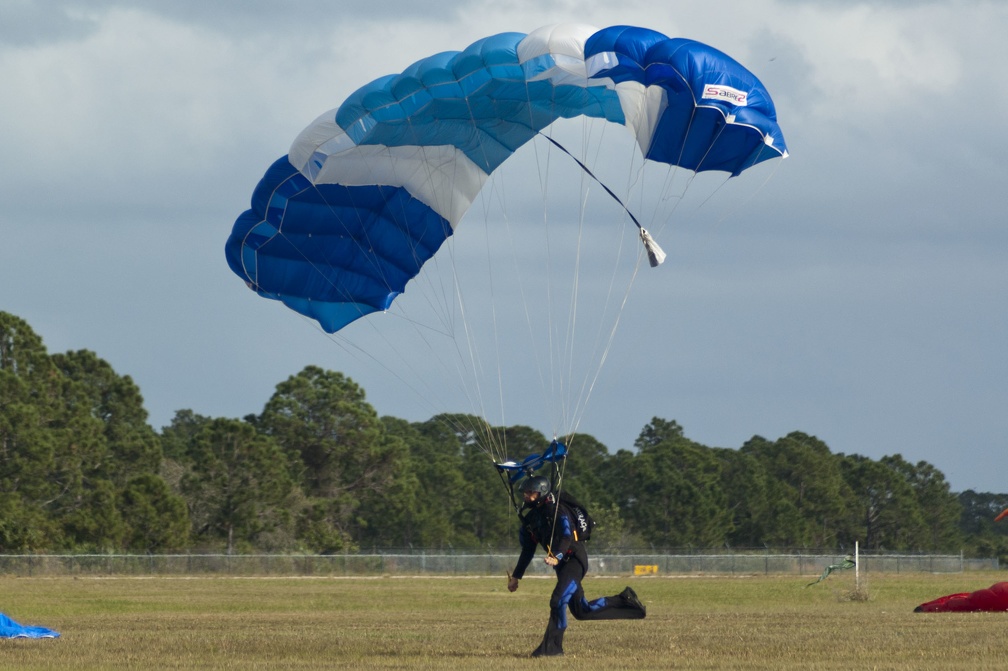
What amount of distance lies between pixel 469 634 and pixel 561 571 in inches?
122

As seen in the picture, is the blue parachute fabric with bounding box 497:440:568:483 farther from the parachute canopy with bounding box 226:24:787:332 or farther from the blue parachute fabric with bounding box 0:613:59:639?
the blue parachute fabric with bounding box 0:613:59:639

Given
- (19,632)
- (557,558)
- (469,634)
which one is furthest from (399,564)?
(557,558)

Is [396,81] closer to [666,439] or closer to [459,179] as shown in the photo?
[459,179]

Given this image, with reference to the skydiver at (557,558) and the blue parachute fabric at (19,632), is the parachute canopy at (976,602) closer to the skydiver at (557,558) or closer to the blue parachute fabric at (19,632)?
the skydiver at (557,558)

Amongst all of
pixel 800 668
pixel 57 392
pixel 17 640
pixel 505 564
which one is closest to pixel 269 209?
pixel 17 640

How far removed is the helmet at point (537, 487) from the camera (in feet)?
42.4

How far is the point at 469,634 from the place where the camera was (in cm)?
1582

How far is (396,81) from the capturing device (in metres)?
15.5

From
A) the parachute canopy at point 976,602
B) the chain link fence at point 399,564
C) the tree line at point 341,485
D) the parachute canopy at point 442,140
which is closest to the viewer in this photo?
the parachute canopy at point 442,140

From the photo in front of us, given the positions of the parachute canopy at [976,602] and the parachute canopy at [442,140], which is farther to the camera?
the parachute canopy at [976,602]

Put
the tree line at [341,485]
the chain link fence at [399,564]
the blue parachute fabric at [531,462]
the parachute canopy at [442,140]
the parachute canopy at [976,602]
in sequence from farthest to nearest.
Answer: the tree line at [341,485], the chain link fence at [399,564], the parachute canopy at [976,602], the parachute canopy at [442,140], the blue parachute fabric at [531,462]

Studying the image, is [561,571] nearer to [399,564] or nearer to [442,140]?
[442,140]

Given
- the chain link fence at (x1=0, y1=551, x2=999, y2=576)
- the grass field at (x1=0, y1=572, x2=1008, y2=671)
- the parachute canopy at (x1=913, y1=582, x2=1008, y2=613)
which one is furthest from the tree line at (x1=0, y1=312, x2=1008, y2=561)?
the parachute canopy at (x1=913, y1=582, x2=1008, y2=613)

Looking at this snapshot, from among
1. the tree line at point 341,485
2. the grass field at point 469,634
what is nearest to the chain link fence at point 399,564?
the tree line at point 341,485
